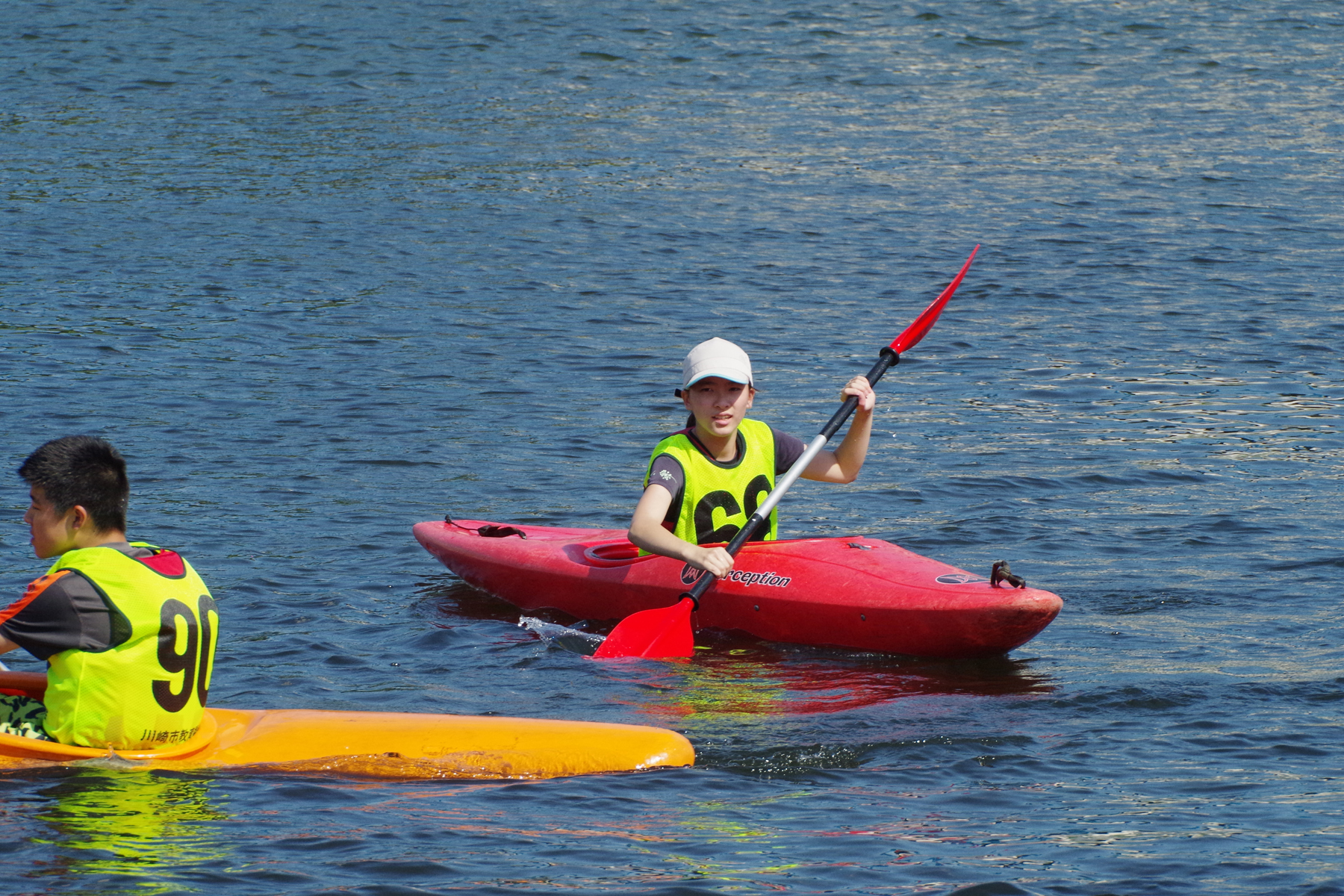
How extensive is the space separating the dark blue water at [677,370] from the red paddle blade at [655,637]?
0.10m

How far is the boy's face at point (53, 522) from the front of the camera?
437 cm

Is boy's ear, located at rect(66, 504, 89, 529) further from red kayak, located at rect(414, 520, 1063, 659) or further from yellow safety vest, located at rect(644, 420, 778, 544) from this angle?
red kayak, located at rect(414, 520, 1063, 659)

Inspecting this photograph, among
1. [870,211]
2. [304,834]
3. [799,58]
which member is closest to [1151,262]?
[870,211]

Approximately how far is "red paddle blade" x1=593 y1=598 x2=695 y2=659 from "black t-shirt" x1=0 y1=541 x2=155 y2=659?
222 cm

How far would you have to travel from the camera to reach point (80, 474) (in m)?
4.34

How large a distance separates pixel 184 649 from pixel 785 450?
8.94ft

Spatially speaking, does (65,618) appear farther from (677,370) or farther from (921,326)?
(677,370)

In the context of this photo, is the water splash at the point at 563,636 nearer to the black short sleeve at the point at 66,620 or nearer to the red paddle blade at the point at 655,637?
the red paddle blade at the point at 655,637

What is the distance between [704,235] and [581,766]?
10.3 metres

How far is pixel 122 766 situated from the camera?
459cm

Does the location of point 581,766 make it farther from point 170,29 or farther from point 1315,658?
point 170,29

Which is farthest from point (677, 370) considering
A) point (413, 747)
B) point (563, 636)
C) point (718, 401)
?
point (413, 747)

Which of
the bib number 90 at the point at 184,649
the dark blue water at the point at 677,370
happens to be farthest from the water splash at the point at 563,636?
the bib number 90 at the point at 184,649

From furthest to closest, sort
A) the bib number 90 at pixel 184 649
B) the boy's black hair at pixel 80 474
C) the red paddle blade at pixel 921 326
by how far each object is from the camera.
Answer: the red paddle blade at pixel 921 326 < the bib number 90 at pixel 184 649 < the boy's black hair at pixel 80 474
